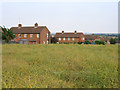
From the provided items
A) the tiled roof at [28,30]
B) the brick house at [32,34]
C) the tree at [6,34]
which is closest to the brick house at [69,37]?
the brick house at [32,34]

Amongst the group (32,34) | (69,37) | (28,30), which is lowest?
(69,37)

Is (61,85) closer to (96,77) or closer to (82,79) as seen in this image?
(82,79)

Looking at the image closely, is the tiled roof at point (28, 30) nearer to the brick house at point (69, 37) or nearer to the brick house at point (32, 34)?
the brick house at point (32, 34)

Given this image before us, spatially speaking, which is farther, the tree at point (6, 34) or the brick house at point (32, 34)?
the brick house at point (32, 34)

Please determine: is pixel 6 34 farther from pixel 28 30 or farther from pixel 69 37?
pixel 69 37

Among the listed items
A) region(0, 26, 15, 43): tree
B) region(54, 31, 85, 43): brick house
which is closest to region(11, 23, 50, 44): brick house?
region(0, 26, 15, 43): tree

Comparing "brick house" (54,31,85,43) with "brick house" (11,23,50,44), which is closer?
"brick house" (11,23,50,44)

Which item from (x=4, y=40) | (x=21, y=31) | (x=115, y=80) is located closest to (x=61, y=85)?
(x=115, y=80)

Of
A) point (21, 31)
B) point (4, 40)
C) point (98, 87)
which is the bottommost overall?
point (98, 87)

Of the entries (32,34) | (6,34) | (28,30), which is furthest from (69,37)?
(6,34)

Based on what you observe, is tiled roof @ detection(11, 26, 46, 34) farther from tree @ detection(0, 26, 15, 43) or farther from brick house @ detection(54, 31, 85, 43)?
brick house @ detection(54, 31, 85, 43)

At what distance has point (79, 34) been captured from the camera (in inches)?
2146

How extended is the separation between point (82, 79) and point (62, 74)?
100 centimetres

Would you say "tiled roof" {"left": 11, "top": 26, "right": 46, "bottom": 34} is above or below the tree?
above
